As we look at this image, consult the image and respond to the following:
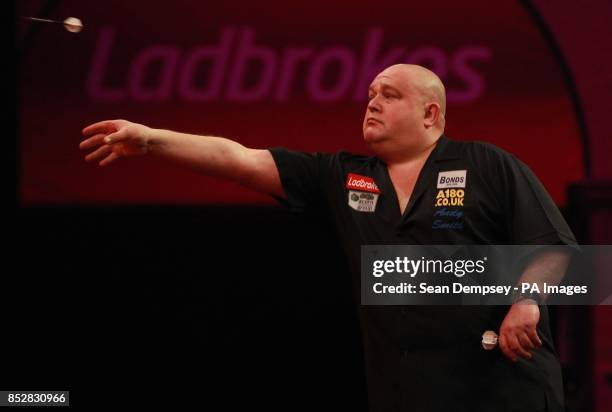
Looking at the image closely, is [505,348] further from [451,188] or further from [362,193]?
[362,193]

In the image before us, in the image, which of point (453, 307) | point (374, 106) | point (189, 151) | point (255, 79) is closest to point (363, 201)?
point (374, 106)

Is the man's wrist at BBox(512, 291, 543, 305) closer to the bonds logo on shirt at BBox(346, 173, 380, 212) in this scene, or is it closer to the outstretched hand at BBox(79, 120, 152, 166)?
the bonds logo on shirt at BBox(346, 173, 380, 212)

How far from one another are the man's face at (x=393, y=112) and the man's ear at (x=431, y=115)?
0.08 feet

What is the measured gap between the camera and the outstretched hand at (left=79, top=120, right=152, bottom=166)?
87.9 inches

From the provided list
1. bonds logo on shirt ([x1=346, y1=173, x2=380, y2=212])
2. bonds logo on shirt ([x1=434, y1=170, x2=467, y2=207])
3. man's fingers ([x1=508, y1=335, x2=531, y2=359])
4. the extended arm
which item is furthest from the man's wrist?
the extended arm

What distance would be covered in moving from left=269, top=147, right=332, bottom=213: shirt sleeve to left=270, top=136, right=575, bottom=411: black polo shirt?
1cm

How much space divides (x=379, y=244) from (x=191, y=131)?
64.7 inches

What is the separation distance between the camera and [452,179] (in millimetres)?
2395

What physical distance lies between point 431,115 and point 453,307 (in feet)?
2.02

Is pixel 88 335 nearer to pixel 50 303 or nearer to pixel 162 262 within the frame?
pixel 50 303

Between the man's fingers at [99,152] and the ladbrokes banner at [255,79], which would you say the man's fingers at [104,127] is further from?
the ladbrokes banner at [255,79]

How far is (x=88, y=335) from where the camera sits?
379 centimetres

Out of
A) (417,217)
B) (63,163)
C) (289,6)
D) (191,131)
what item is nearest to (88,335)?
(63,163)

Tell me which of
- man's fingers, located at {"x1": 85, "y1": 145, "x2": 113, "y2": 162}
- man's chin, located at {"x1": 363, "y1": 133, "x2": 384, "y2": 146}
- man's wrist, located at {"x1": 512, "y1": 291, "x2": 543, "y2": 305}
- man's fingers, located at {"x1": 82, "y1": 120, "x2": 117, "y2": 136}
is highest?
man's chin, located at {"x1": 363, "y1": 133, "x2": 384, "y2": 146}
